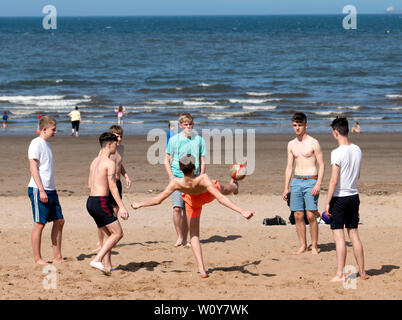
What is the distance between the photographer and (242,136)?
78.7 ft

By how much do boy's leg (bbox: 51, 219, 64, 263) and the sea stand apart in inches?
691

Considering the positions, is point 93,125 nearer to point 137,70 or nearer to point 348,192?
point 348,192

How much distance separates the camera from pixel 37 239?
7.63 metres

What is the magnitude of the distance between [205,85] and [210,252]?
36.3 meters

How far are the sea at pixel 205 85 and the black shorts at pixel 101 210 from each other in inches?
720

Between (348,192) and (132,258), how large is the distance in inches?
111

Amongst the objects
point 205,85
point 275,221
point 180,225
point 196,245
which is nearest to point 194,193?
point 196,245

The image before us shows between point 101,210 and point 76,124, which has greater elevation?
point 101,210

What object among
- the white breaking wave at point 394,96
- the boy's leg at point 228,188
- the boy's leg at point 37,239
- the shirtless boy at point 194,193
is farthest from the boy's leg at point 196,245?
the white breaking wave at point 394,96

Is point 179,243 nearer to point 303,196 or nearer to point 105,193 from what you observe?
point 303,196

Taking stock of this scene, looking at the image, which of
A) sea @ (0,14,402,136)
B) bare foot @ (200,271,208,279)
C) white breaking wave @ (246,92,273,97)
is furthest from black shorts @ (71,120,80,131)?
bare foot @ (200,271,208,279)

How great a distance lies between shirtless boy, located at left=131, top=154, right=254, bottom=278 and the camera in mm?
6824

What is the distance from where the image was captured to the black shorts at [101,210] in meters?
7.05

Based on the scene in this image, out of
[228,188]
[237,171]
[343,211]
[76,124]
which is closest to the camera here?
[343,211]
